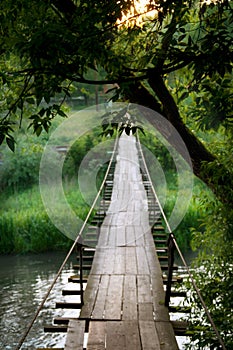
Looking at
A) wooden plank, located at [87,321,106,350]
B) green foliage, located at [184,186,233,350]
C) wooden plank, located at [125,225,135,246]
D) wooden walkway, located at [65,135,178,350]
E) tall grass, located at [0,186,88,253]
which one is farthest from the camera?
tall grass, located at [0,186,88,253]

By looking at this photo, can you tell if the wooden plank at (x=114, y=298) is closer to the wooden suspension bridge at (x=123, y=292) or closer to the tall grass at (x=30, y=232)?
the wooden suspension bridge at (x=123, y=292)

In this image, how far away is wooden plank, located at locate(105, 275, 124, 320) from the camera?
3.99 meters

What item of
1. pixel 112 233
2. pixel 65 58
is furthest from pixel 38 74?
pixel 112 233

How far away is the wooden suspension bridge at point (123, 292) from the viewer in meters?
3.51

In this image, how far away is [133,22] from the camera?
317 cm

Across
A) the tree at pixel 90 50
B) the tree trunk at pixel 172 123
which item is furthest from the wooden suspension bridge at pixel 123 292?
the tree at pixel 90 50

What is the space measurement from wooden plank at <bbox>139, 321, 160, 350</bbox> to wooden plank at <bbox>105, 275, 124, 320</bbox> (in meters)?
0.22

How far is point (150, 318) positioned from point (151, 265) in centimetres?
147

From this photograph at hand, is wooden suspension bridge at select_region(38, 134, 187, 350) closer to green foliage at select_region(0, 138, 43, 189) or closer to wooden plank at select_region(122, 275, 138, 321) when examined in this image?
wooden plank at select_region(122, 275, 138, 321)

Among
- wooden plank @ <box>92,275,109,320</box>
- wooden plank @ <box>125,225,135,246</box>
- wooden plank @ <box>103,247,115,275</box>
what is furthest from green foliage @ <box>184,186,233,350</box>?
wooden plank @ <box>125,225,135,246</box>

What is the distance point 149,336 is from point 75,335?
0.45 meters

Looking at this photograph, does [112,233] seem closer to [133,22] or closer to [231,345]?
[231,345]

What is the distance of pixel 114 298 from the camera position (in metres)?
4.39

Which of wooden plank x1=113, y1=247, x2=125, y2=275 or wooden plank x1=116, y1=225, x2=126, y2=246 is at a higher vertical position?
wooden plank x1=116, y1=225, x2=126, y2=246
